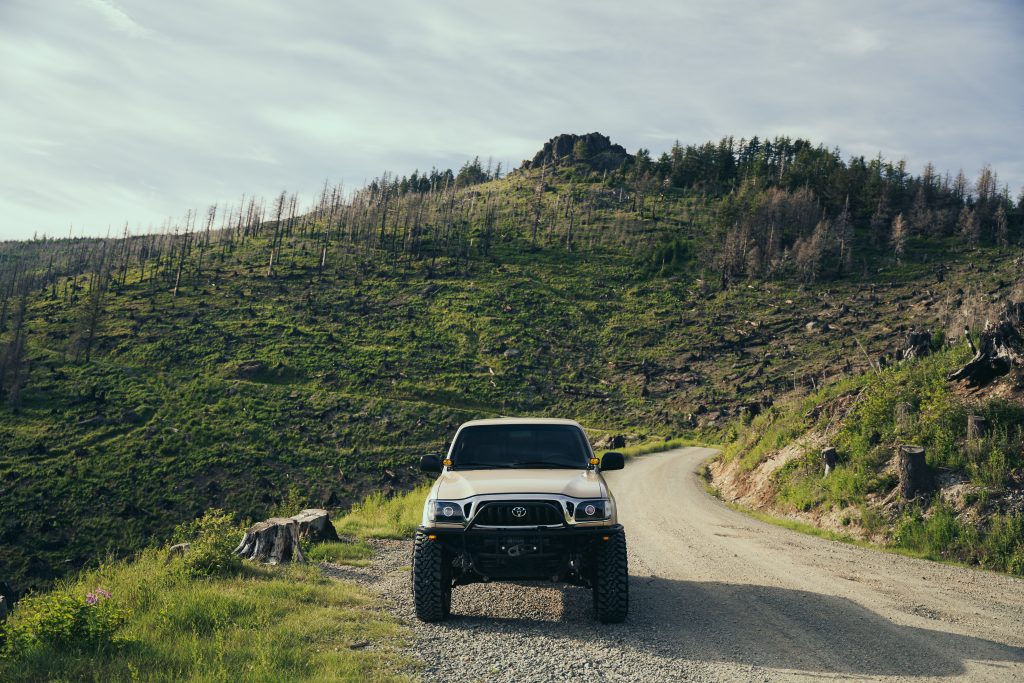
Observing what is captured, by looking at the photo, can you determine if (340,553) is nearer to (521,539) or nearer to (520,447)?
(520,447)

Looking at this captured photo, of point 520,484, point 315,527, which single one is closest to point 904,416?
point 520,484

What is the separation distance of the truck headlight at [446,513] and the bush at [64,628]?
3.20m

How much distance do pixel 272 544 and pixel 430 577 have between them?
4.40m

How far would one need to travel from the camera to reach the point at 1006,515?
37.1 ft

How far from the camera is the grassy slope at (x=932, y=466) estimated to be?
1157 centimetres

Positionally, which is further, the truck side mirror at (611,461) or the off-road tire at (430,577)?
the truck side mirror at (611,461)

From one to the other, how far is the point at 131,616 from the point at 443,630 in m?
3.33

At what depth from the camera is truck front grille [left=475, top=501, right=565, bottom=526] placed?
675 cm

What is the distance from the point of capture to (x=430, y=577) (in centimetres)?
696

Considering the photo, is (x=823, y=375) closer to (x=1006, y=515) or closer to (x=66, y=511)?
(x=1006, y=515)

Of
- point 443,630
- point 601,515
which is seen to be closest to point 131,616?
point 443,630

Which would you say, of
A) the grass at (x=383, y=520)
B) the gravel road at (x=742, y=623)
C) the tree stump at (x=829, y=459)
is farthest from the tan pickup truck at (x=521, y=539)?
the tree stump at (x=829, y=459)

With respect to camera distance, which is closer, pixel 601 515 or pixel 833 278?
pixel 601 515

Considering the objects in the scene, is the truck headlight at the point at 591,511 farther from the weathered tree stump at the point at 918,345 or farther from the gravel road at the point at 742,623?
the weathered tree stump at the point at 918,345
